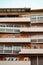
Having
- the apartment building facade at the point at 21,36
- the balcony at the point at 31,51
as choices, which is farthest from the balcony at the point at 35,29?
the balcony at the point at 31,51

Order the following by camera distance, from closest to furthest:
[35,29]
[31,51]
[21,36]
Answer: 1. [31,51]
2. [35,29]
3. [21,36]

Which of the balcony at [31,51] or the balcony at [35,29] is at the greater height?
the balcony at [35,29]

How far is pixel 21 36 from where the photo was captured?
122 ft

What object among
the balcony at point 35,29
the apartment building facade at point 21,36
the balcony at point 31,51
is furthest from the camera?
the balcony at point 35,29

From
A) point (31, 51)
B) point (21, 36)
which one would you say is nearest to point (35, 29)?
point (21, 36)

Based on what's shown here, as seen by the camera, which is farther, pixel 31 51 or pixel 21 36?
pixel 21 36

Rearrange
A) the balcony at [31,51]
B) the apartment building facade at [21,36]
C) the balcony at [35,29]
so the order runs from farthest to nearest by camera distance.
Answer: the balcony at [35,29], the apartment building facade at [21,36], the balcony at [31,51]

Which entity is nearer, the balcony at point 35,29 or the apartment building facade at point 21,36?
the apartment building facade at point 21,36

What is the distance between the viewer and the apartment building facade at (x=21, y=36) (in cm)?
3475

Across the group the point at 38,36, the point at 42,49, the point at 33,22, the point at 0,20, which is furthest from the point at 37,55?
the point at 0,20

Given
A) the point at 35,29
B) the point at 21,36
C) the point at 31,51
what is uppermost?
the point at 35,29

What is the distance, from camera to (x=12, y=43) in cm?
3634

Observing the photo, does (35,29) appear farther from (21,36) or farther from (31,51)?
(31,51)

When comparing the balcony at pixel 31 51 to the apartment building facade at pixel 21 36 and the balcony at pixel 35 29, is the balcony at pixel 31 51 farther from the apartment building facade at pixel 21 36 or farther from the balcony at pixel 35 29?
the balcony at pixel 35 29
